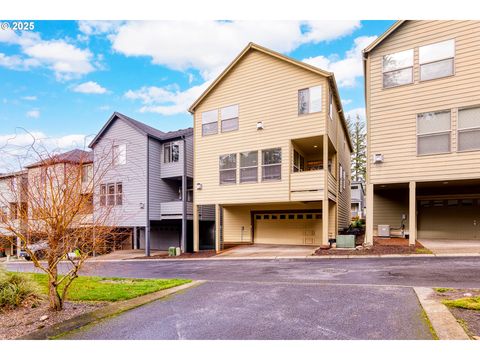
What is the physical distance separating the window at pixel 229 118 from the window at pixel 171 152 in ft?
13.8

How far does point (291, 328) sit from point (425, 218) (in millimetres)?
12578

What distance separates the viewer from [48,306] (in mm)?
5027

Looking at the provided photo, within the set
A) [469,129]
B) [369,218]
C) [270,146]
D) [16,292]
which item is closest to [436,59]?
[469,129]

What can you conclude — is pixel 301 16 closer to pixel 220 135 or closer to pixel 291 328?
pixel 291 328

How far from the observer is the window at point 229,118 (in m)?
14.3

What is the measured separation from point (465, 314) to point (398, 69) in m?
9.87

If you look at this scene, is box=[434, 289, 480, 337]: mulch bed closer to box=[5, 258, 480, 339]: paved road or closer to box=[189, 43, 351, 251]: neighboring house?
box=[5, 258, 480, 339]: paved road

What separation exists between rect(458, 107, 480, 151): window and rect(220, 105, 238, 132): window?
892 centimetres

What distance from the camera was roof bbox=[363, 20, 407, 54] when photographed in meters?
10.7

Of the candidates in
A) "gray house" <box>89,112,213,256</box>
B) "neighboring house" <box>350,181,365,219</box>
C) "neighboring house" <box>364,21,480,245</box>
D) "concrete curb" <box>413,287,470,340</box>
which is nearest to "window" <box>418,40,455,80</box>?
"neighboring house" <box>364,21,480,245</box>

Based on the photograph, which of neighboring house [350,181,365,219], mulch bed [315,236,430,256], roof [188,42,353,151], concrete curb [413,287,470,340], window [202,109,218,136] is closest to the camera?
concrete curb [413,287,470,340]

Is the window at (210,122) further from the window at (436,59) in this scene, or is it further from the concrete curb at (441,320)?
the concrete curb at (441,320)

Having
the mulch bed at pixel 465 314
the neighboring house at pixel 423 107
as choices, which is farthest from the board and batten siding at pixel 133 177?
the mulch bed at pixel 465 314
